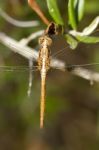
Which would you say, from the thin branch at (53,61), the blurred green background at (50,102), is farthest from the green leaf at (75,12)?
the blurred green background at (50,102)

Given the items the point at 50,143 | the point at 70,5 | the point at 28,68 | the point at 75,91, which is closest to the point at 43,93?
the point at 28,68

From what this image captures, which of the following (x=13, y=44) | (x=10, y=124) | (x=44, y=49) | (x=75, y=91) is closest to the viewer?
(x=44, y=49)

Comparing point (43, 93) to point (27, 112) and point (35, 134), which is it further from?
point (35, 134)

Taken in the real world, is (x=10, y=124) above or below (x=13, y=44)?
below

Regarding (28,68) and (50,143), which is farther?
(50,143)

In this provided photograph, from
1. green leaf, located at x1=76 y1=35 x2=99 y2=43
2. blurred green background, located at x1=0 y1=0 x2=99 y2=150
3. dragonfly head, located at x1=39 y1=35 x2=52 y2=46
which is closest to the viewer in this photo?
green leaf, located at x1=76 y1=35 x2=99 y2=43

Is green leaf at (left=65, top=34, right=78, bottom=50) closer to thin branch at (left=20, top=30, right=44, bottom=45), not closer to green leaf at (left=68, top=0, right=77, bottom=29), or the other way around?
green leaf at (left=68, top=0, right=77, bottom=29)

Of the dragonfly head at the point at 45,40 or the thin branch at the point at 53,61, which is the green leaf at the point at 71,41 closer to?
the dragonfly head at the point at 45,40

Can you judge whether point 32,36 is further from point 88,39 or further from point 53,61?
point 88,39

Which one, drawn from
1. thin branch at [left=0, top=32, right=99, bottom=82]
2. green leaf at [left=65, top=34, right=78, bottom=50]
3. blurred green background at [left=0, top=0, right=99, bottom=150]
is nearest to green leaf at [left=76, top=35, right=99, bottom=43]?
green leaf at [left=65, top=34, right=78, bottom=50]
